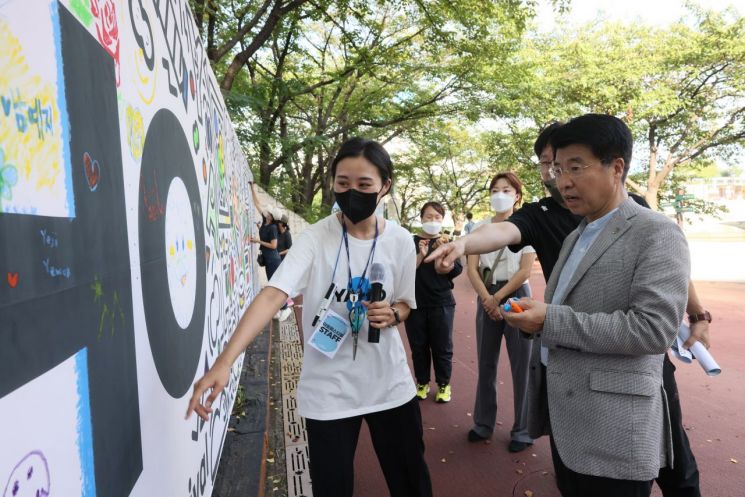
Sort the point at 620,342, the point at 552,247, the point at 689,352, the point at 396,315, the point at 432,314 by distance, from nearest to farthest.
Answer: the point at 620,342
the point at 396,315
the point at 689,352
the point at 552,247
the point at 432,314

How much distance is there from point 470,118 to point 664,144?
7.31 m

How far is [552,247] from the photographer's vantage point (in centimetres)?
223

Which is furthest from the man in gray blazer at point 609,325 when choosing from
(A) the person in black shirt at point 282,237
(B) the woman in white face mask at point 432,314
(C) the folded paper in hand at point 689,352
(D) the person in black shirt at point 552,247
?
(A) the person in black shirt at point 282,237

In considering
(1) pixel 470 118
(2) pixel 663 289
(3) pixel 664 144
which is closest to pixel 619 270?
(2) pixel 663 289

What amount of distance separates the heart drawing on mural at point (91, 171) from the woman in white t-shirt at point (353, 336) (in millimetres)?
682

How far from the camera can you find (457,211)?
27.0 metres

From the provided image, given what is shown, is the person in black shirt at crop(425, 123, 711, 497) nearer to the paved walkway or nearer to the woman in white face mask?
the paved walkway

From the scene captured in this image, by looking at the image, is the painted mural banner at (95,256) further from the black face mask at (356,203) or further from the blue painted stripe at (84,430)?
the black face mask at (356,203)

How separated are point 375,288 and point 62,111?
1.18 m

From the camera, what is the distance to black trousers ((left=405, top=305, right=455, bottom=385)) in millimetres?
3982

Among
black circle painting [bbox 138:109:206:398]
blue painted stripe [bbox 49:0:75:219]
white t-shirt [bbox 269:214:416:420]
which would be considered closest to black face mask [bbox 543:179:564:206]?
white t-shirt [bbox 269:214:416:420]

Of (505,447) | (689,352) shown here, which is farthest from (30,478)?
(505,447)

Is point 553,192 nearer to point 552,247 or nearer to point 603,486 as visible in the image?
point 552,247

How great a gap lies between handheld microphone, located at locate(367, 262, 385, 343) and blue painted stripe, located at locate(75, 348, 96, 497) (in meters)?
0.99
